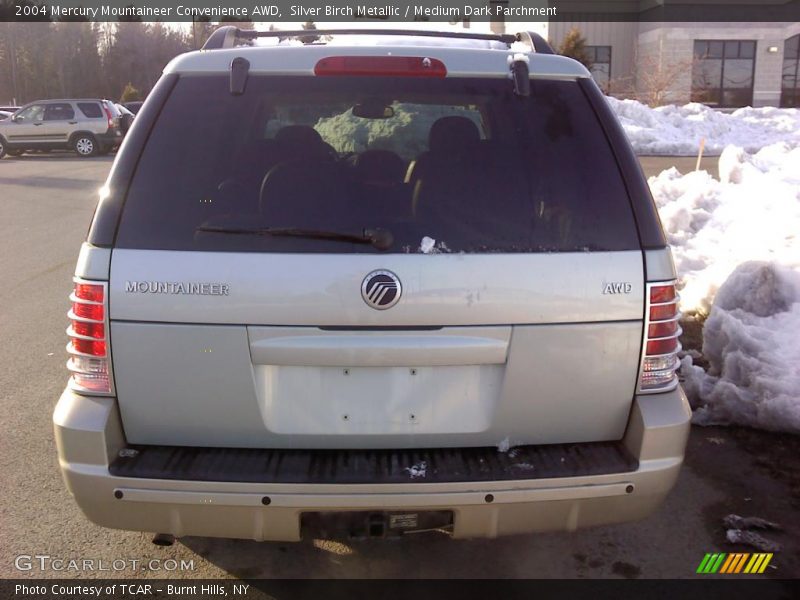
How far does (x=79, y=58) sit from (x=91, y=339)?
216 feet

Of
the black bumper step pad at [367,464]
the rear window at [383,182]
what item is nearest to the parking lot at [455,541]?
the black bumper step pad at [367,464]

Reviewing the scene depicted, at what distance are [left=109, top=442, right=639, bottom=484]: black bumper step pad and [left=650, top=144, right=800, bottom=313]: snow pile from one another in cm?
407

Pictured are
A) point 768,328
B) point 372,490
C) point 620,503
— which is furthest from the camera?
point 768,328

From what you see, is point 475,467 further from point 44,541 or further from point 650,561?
point 44,541

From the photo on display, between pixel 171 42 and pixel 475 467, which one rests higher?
pixel 171 42

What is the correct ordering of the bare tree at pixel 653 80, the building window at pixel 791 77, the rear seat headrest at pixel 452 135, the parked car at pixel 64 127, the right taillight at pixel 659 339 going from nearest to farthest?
the right taillight at pixel 659 339 → the rear seat headrest at pixel 452 135 → the parked car at pixel 64 127 → the bare tree at pixel 653 80 → the building window at pixel 791 77

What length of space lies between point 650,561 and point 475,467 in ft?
4.11

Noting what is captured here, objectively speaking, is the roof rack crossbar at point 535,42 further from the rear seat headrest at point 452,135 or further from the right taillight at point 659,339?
the right taillight at point 659,339

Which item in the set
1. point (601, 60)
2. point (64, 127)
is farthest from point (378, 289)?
point (601, 60)

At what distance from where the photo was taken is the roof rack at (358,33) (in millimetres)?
3271

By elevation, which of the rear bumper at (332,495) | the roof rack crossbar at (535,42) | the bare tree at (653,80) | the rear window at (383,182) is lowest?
the rear bumper at (332,495)

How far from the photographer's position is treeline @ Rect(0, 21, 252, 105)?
2296 inches

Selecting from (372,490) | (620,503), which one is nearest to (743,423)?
(620,503)

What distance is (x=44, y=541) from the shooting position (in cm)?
336
